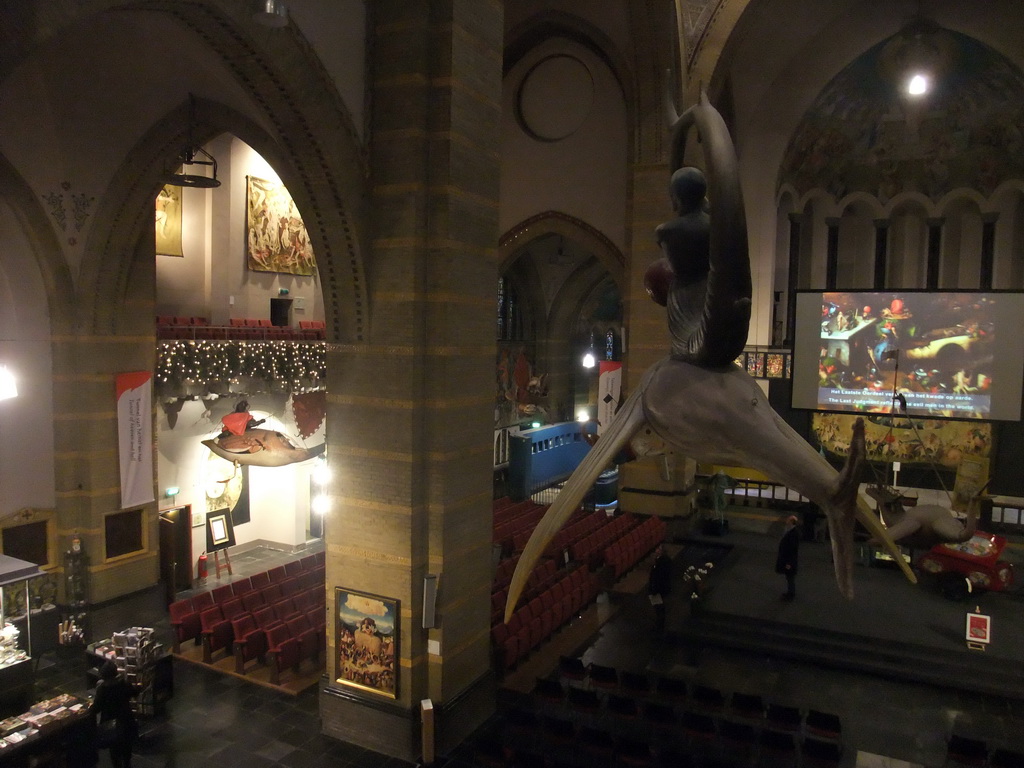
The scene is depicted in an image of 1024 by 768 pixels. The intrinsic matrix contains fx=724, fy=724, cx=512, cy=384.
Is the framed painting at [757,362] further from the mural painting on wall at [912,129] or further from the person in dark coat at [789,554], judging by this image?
the person in dark coat at [789,554]

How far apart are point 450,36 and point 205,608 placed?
1017 centimetres

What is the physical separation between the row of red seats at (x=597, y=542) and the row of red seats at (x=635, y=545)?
167 mm

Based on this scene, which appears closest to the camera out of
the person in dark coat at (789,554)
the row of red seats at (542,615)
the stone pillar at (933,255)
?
the row of red seats at (542,615)

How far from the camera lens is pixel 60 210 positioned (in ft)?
39.4

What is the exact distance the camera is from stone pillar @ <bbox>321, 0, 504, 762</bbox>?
905 cm

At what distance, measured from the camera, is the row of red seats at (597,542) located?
51.6ft

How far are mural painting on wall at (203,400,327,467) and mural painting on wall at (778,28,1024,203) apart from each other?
17241 mm

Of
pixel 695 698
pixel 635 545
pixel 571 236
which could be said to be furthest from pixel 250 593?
pixel 571 236

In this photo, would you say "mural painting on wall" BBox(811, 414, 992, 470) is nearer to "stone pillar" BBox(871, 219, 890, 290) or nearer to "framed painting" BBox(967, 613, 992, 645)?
"stone pillar" BBox(871, 219, 890, 290)

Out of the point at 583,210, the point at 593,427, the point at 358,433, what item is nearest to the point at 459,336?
the point at 358,433

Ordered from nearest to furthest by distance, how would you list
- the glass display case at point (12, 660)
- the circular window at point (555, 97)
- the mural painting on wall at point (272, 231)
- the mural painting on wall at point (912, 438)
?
the glass display case at point (12, 660) < the mural painting on wall at point (272, 231) < the circular window at point (555, 97) < the mural painting on wall at point (912, 438)

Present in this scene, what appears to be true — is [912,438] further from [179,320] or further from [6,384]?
[6,384]

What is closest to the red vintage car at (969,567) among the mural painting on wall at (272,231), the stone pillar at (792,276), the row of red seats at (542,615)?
the row of red seats at (542,615)

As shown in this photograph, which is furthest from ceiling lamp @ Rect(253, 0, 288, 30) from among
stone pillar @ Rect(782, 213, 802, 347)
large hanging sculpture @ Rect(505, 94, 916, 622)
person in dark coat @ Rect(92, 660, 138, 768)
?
stone pillar @ Rect(782, 213, 802, 347)
